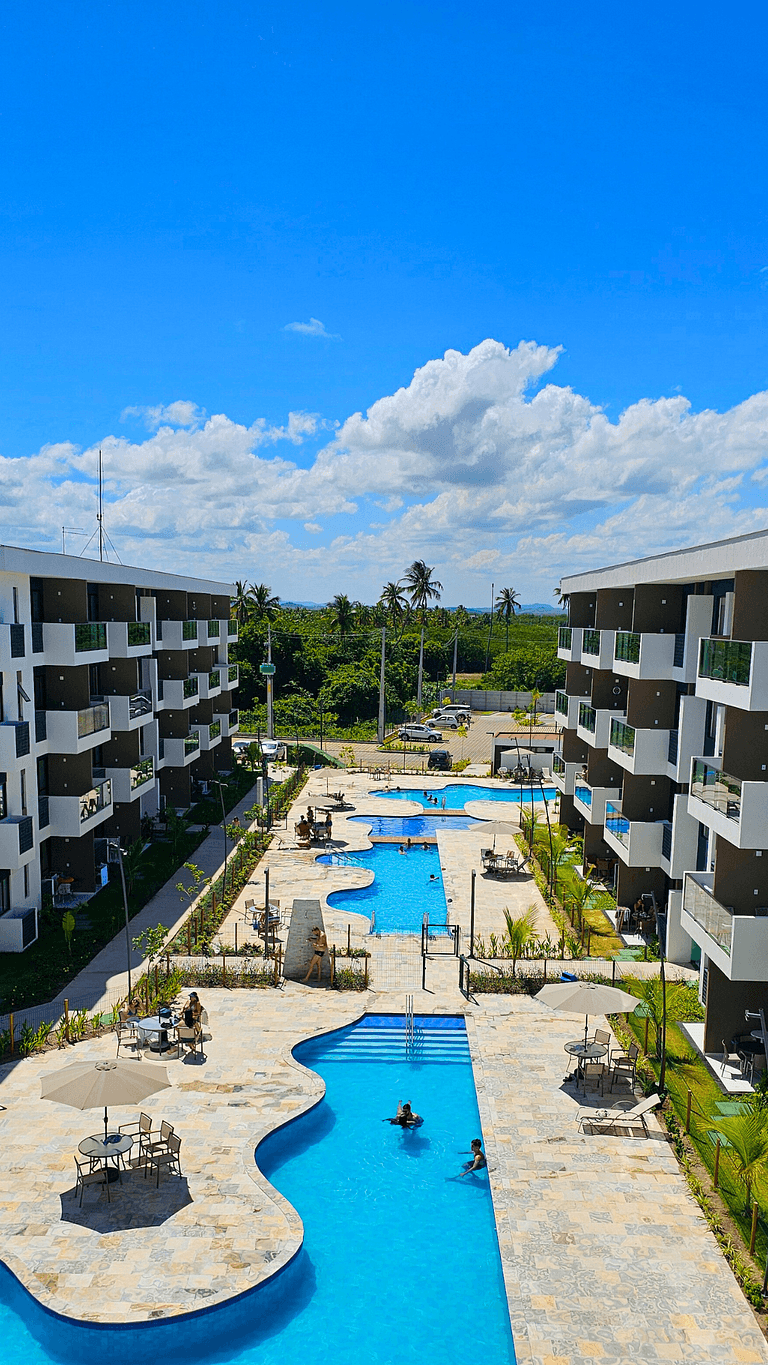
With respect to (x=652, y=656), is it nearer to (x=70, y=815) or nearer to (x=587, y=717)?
(x=587, y=717)

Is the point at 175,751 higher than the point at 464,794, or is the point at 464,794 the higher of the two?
the point at 175,751

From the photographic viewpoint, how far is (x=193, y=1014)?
878 inches

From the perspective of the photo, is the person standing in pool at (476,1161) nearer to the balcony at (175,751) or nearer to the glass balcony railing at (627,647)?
the glass balcony railing at (627,647)

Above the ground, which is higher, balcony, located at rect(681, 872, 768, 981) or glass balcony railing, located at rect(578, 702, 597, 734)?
glass balcony railing, located at rect(578, 702, 597, 734)

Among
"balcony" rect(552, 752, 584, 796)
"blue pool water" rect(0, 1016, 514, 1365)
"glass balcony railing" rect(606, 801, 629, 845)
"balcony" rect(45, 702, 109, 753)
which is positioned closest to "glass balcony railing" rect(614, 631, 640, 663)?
"glass balcony railing" rect(606, 801, 629, 845)

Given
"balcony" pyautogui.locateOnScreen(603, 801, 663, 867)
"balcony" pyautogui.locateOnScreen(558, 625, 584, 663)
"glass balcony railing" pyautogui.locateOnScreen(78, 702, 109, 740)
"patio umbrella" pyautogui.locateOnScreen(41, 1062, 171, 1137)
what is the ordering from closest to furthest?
"patio umbrella" pyautogui.locateOnScreen(41, 1062, 171, 1137) < "balcony" pyautogui.locateOnScreen(603, 801, 663, 867) < "glass balcony railing" pyautogui.locateOnScreen(78, 702, 109, 740) < "balcony" pyautogui.locateOnScreen(558, 625, 584, 663)

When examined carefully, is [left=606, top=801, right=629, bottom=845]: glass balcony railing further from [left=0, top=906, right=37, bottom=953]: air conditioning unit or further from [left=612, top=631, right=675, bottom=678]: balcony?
[left=0, top=906, right=37, bottom=953]: air conditioning unit

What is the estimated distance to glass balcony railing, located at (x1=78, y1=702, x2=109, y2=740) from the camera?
3209 centimetres

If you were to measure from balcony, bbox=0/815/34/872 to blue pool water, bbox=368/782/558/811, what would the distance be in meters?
26.6

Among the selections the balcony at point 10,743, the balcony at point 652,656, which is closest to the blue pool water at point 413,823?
the balcony at point 652,656

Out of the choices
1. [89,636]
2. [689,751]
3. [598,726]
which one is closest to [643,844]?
[689,751]

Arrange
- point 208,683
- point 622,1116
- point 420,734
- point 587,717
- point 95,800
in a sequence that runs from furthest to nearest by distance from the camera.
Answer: point 420,734 < point 208,683 < point 587,717 < point 95,800 < point 622,1116

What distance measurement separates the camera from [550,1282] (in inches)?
565

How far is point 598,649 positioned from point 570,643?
668 cm
